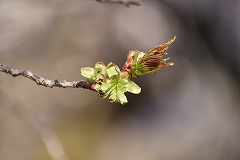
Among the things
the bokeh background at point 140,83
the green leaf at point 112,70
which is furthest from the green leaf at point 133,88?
the bokeh background at point 140,83

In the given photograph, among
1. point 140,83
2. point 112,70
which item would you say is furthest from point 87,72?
point 140,83

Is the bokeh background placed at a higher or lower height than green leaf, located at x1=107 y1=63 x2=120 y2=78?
higher

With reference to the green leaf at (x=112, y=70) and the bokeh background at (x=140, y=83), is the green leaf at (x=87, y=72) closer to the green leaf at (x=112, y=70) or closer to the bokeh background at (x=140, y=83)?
the green leaf at (x=112, y=70)

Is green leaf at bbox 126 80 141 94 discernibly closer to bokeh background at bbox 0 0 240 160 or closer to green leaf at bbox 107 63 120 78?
green leaf at bbox 107 63 120 78

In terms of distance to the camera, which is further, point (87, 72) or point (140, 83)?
point (140, 83)

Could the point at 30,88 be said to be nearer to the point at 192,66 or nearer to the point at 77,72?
the point at 77,72

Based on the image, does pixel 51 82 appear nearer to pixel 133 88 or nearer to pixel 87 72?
pixel 87 72

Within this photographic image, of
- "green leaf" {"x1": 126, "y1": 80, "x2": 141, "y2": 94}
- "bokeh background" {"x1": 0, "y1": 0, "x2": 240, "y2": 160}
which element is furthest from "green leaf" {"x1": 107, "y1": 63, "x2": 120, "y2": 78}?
"bokeh background" {"x1": 0, "y1": 0, "x2": 240, "y2": 160}

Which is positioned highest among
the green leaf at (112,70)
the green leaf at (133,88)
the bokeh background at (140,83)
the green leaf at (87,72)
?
the bokeh background at (140,83)
